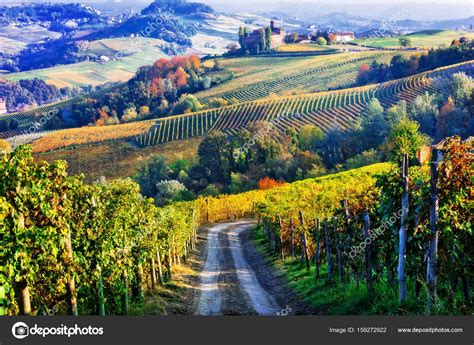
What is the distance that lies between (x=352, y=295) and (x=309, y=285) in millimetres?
3680

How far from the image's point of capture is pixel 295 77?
104 meters

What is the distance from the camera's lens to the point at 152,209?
16094 mm

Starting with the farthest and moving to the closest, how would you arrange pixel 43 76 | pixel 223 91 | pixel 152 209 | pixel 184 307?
pixel 223 91, pixel 43 76, pixel 152 209, pixel 184 307

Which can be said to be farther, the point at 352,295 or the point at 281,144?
the point at 281,144

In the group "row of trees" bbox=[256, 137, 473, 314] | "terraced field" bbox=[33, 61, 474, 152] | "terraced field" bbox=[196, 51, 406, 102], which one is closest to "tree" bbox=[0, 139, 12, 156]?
"row of trees" bbox=[256, 137, 473, 314]

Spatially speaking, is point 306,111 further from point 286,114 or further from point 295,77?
point 295,77

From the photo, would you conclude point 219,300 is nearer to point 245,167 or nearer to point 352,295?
point 352,295

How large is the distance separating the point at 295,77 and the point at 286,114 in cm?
2891

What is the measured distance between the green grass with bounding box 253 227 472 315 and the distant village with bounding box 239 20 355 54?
89.1m

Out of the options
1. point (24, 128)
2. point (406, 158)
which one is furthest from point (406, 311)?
point (24, 128)

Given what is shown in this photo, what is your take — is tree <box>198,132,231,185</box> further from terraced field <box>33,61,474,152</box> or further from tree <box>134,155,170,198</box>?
terraced field <box>33,61,474,152</box>

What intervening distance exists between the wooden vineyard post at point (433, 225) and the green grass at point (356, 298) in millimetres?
208

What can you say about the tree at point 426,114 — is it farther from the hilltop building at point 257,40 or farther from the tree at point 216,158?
the hilltop building at point 257,40

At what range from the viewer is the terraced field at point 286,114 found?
69.4 metres
